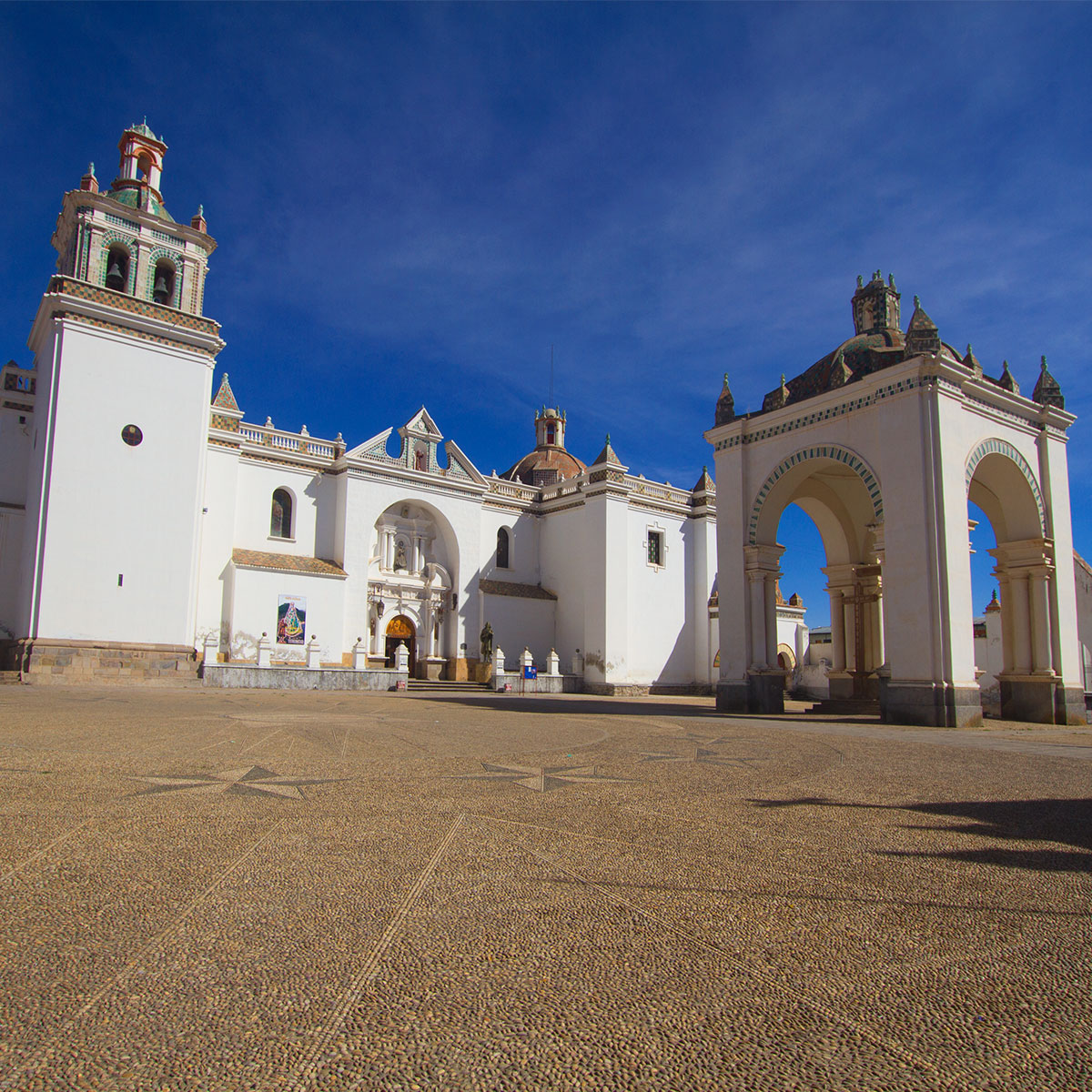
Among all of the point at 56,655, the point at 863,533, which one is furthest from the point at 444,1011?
the point at 56,655

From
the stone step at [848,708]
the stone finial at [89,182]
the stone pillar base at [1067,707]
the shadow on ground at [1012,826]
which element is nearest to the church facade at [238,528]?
the stone finial at [89,182]

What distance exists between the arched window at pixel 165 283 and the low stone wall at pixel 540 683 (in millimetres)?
15151

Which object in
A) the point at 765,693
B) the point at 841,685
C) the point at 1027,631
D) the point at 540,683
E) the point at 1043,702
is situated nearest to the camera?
the point at 1043,702

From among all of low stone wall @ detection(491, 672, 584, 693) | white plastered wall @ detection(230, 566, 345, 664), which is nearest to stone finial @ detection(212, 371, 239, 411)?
white plastered wall @ detection(230, 566, 345, 664)

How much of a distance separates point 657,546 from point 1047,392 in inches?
700

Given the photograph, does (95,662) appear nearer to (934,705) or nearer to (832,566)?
(832,566)

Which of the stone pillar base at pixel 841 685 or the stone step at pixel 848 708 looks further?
the stone pillar base at pixel 841 685

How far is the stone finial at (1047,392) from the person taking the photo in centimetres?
1595

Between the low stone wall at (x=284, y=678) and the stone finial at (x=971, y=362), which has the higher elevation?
the stone finial at (x=971, y=362)

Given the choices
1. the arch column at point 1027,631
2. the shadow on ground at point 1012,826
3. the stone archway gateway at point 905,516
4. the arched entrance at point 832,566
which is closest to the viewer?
the shadow on ground at point 1012,826

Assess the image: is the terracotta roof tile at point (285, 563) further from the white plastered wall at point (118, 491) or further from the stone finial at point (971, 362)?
the stone finial at point (971, 362)

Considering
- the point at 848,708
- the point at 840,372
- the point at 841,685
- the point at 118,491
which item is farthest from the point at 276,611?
the point at 840,372

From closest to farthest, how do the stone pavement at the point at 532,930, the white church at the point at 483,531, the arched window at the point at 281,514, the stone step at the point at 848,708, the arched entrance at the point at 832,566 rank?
the stone pavement at the point at 532,930 < the white church at the point at 483,531 < the arched entrance at the point at 832,566 < the stone step at the point at 848,708 < the arched window at the point at 281,514

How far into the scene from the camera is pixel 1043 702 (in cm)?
1477
